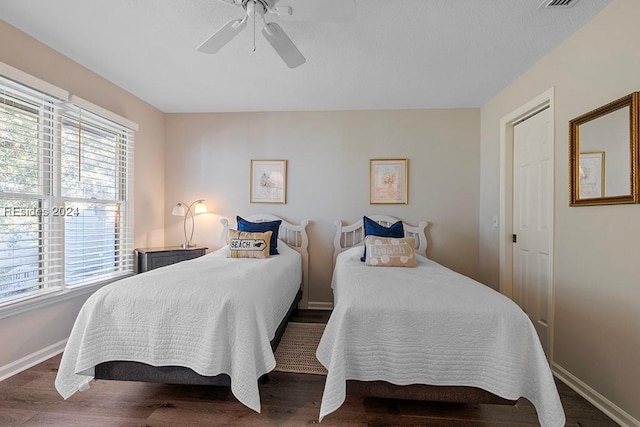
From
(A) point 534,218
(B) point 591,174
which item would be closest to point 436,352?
(B) point 591,174

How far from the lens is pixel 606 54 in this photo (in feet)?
5.75

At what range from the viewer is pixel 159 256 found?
120 inches

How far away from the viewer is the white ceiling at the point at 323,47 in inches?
71.0

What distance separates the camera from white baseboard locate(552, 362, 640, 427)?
5.19 feet

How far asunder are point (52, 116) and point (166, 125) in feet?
4.71

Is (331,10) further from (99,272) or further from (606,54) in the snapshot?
(99,272)

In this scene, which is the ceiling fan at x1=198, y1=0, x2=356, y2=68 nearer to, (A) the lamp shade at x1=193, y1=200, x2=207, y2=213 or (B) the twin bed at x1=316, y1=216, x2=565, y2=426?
(B) the twin bed at x1=316, y1=216, x2=565, y2=426

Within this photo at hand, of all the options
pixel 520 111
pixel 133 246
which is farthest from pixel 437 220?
pixel 133 246

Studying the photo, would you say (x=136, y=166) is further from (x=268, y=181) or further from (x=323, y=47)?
(x=323, y=47)

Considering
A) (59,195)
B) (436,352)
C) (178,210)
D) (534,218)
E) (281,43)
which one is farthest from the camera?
(178,210)

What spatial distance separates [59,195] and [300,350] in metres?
2.41

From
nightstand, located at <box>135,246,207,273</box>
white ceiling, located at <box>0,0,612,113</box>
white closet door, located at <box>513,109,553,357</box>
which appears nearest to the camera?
white ceiling, located at <box>0,0,612,113</box>

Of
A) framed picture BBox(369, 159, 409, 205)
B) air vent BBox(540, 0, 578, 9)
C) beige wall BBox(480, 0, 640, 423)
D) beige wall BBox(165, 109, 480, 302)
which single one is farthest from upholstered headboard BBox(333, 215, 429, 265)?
air vent BBox(540, 0, 578, 9)

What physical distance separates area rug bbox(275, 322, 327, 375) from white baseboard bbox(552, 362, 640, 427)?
67.3 inches
